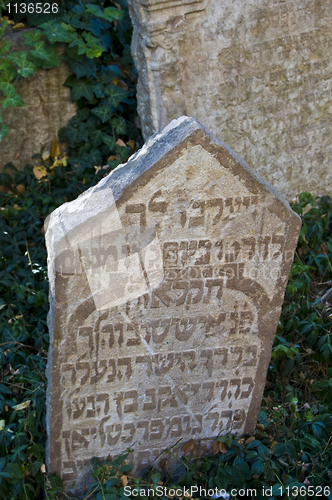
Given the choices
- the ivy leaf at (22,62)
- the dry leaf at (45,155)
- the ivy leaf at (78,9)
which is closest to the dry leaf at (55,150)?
the dry leaf at (45,155)

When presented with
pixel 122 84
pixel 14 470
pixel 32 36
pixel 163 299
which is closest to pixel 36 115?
pixel 32 36

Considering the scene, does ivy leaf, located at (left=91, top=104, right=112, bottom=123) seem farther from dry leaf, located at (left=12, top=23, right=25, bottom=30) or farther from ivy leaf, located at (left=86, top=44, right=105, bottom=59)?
dry leaf, located at (left=12, top=23, right=25, bottom=30)

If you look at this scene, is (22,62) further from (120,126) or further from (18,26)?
(120,126)

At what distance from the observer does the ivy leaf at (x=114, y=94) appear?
4113mm

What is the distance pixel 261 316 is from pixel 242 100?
6.06 feet

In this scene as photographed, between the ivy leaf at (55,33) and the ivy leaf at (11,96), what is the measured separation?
42 cm

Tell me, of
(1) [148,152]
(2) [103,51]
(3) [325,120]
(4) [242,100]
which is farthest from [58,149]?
(1) [148,152]

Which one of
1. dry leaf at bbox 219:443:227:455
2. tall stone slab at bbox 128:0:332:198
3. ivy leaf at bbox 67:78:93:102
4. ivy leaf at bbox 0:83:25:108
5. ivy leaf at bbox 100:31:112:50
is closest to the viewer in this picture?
dry leaf at bbox 219:443:227:455

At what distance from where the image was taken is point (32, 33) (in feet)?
12.7

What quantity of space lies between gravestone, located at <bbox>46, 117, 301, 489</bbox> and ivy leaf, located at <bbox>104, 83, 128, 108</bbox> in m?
2.19

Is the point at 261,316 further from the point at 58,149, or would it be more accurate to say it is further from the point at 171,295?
the point at 58,149

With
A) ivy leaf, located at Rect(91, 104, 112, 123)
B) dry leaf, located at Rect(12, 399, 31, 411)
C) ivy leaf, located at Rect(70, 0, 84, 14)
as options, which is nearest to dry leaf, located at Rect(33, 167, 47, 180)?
ivy leaf, located at Rect(91, 104, 112, 123)

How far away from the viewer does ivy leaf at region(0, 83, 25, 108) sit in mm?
3771

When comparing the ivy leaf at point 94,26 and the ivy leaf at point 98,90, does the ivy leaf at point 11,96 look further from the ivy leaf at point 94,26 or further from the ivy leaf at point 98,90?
the ivy leaf at point 94,26
